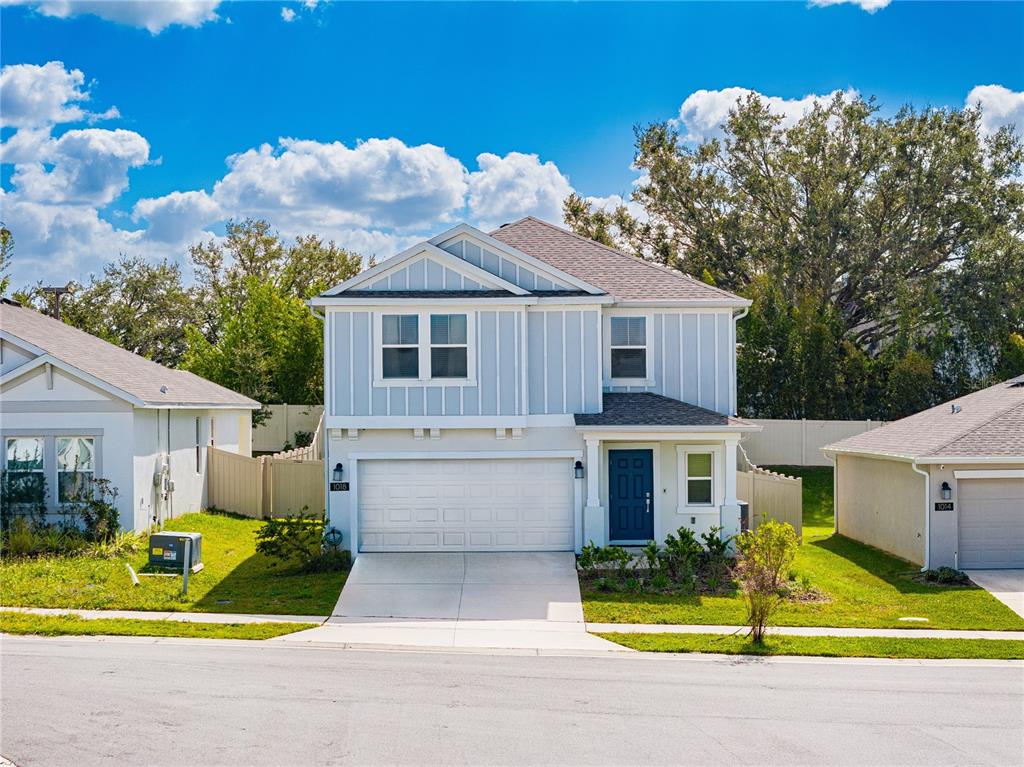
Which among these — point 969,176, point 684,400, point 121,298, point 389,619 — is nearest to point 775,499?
point 684,400

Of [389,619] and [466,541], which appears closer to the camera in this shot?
[389,619]

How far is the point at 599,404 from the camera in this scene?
60.3ft

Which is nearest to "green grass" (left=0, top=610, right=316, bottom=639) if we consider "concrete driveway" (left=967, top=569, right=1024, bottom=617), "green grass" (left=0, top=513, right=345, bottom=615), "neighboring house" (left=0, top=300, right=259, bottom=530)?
"green grass" (left=0, top=513, right=345, bottom=615)

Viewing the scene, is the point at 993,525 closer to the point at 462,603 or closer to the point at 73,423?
the point at 462,603

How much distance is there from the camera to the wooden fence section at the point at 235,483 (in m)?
24.1

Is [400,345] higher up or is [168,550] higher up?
[400,345]

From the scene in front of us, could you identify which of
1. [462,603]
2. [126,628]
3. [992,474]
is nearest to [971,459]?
[992,474]

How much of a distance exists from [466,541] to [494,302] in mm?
4806

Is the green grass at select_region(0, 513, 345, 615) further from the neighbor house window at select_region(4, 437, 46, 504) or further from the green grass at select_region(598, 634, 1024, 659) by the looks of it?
the green grass at select_region(598, 634, 1024, 659)

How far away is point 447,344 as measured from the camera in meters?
18.0

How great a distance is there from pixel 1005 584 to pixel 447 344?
11.1 m

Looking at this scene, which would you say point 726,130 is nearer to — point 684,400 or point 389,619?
point 684,400

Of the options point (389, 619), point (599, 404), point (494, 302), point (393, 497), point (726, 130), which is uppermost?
point (726, 130)

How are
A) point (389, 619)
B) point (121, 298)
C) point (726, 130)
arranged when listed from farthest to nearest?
1. point (121, 298)
2. point (726, 130)
3. point (389, 619)
